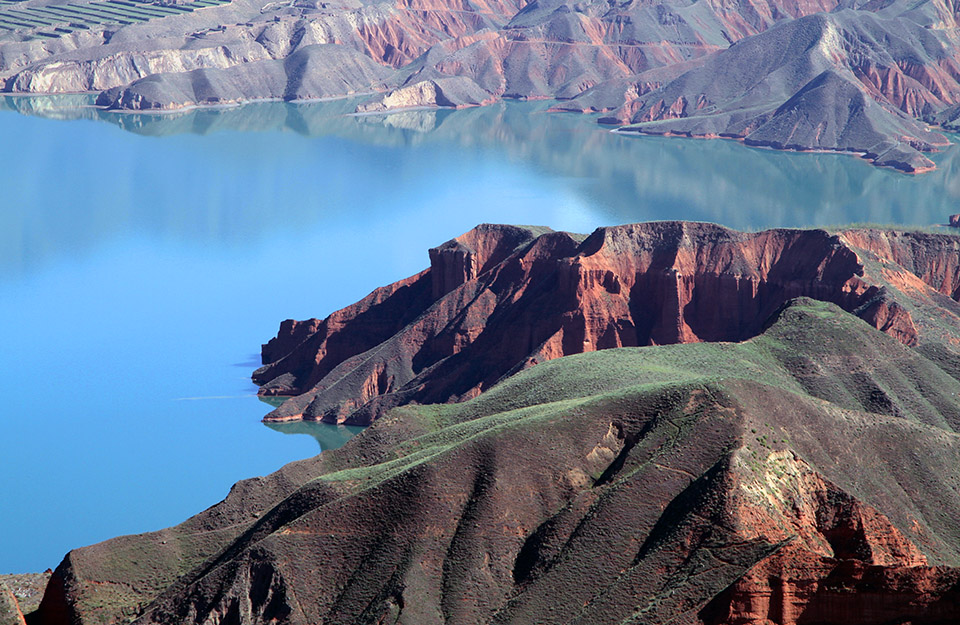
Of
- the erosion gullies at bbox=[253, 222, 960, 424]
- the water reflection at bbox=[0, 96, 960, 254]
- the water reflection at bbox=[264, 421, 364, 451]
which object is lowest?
the water reflection at bbox=[0, 96, 960, 254]

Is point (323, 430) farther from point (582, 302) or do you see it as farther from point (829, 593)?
point (829, 593)

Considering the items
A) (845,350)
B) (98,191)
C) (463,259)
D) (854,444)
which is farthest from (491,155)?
(854,444)

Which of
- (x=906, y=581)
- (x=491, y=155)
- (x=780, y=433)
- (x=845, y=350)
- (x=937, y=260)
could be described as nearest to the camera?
(x=906, y=581)

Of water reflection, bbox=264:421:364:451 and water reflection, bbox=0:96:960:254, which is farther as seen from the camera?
water reflection, bbox=0:96:960:254

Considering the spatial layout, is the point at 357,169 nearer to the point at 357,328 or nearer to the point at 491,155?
the point at 491,155

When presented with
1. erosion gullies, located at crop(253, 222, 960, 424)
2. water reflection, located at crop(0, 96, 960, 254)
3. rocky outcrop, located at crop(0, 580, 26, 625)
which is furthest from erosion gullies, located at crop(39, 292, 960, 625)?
water reflection, located at crop(0, 96, 960, 254)

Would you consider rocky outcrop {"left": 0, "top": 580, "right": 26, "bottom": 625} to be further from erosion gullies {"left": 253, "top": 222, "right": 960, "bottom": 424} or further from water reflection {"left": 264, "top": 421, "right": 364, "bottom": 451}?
erosion gullies {"left": 253, "top": 222, "right": 960, "bottom": 424}
